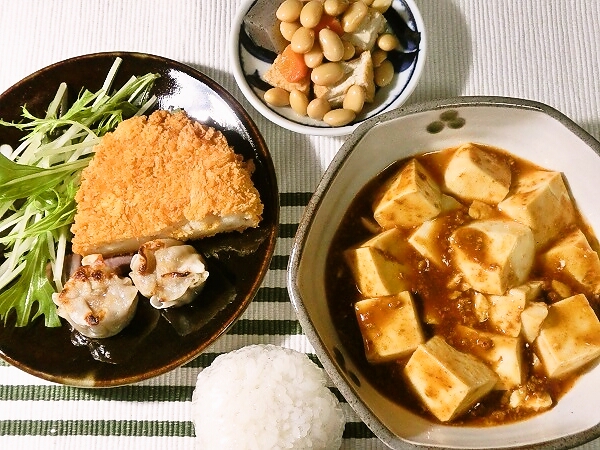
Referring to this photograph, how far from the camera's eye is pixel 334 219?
182 centimetres

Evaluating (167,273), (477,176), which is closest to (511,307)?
(477,176)

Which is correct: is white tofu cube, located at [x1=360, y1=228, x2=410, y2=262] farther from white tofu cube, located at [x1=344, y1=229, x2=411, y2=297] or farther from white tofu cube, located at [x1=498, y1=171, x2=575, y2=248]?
white tofu cube, located at [x1=498, y1=171, x2=575, y2=248]

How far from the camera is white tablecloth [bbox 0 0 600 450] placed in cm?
194

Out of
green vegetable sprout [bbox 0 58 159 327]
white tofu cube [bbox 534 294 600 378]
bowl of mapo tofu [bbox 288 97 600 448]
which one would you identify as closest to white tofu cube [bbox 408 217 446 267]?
bowl of mapo tofu [bbox 288 97 600 448]

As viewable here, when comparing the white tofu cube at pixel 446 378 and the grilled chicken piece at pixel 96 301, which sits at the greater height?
the grilled chicken piece at pixel 96 301

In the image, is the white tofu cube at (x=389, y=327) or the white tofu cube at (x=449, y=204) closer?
the white tofu cube at (x=389, y=327)

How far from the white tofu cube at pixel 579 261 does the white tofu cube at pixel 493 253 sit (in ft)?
0.27

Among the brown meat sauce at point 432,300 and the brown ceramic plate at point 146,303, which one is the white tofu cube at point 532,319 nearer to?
the brown meat sauce at point 432,300

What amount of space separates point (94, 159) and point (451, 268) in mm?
1168

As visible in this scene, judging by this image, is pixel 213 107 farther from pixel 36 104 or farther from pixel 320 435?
pixel 320 435

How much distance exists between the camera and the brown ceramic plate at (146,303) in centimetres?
184

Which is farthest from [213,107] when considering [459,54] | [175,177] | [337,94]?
[459,54]

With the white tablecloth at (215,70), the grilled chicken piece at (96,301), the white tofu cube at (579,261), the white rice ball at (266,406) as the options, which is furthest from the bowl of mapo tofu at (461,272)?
the grilled chicken piece at (96,301)

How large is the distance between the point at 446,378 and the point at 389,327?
0.67 feet
